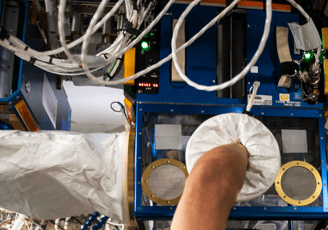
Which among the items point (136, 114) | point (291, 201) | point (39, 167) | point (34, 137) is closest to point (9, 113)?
point (34, 137)

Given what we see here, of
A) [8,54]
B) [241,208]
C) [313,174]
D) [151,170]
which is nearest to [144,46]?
[151,170]

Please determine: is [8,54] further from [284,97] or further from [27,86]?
[284,97]

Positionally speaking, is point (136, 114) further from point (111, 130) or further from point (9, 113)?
point (111, 130)

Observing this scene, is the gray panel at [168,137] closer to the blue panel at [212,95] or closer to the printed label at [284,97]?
the blue panel at [212,95]

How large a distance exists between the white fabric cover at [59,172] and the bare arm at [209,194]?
0.79 metres

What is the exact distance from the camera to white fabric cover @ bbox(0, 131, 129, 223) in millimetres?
1486

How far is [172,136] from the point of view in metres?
1.52

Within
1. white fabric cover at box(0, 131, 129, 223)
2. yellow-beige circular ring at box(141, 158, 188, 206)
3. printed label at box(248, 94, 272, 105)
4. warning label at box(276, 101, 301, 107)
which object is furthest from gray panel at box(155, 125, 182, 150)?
warning label at box(276, 101, 301, 107)

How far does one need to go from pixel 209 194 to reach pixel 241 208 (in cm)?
80

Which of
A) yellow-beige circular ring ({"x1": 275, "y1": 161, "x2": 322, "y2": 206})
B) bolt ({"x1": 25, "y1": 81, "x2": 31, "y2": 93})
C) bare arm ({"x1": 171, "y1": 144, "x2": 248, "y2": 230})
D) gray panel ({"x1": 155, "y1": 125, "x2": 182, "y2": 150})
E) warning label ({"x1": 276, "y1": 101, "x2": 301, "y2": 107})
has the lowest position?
yellow-beige circular ring ({"x1": 275, "y1": 161, "x2": 322, "y2": 206})

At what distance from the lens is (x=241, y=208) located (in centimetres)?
145

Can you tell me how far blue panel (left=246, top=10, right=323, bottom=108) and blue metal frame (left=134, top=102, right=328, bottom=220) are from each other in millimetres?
48

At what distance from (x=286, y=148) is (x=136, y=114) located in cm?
72

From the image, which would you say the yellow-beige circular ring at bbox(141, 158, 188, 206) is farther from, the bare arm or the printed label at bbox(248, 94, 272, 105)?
the bare arm
